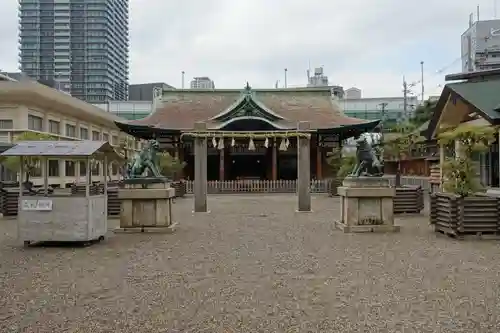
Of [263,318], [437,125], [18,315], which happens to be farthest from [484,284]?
[437,125]

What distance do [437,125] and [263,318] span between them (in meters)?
18.6

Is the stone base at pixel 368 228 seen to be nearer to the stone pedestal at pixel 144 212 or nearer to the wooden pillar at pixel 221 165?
the stone pedestal at pixel 144 212

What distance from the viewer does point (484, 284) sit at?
6.61 metres

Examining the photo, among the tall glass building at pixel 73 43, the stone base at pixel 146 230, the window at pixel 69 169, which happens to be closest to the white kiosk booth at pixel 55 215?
the stone base at pixel 146 230

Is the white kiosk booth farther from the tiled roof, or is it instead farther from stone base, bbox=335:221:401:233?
the tiled roof

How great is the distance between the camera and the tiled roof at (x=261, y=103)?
34219 millimetres

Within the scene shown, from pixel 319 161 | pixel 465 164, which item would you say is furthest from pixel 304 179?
pixel 319 161

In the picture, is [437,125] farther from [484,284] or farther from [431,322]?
[431,322]

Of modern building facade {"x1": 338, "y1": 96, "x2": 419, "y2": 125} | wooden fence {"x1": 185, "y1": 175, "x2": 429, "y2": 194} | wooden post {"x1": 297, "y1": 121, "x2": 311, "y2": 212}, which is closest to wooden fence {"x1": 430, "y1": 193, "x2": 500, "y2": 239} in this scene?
wooden post {"x1": 297, "y1": 121, "x2": 311, "y2": 212}

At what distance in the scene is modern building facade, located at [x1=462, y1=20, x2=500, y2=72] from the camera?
45.4 m

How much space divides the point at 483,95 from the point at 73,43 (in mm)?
61503

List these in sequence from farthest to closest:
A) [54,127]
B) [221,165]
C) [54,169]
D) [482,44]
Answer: [482,44], [54,169], [54,127], [221,165]

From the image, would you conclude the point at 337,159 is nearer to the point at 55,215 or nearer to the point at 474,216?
the point at 474,216

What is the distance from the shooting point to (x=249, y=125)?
106ft
